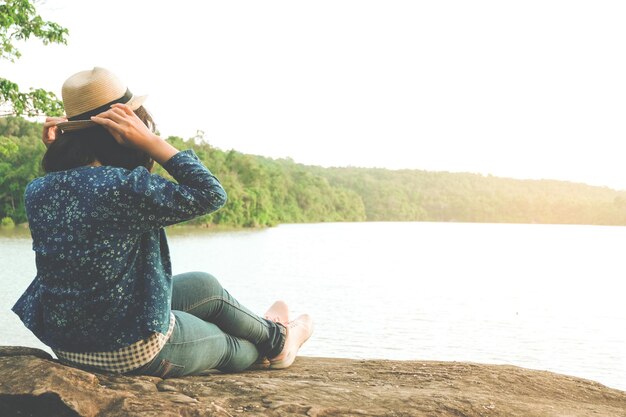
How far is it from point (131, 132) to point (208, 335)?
3.17 feet

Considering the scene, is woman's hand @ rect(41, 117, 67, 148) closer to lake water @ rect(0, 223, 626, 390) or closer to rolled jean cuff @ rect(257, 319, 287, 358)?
rolled jean cuff @ rect(257, 319, 287, 358)

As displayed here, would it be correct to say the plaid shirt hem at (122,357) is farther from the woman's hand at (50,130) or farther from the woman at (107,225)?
the woman's hand at (50,130)

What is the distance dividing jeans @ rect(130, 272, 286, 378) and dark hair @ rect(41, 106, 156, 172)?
2.24 ft

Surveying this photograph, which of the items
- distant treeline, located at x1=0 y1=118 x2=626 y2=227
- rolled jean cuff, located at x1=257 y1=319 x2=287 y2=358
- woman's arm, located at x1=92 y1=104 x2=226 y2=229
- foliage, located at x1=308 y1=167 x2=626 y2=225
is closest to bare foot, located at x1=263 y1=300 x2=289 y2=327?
rolled jean cuff, located at x1=257 y1=319 x2=287 y2=358

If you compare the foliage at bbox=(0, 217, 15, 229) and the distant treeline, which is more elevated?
the distant treeline

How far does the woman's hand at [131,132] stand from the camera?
92.0 inches

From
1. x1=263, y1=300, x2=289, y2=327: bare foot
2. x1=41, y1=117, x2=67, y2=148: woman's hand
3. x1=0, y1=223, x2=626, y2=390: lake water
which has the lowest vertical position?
x1=0, y1=223, x2=626, y2=390: lake water

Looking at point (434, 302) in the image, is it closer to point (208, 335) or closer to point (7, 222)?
point (208, 335)

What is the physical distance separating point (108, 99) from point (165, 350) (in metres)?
1.00

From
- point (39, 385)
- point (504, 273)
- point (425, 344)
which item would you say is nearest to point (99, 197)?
point (39, 385)

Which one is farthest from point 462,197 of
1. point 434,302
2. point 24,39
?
point 24,39

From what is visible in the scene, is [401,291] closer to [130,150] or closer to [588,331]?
[588,331]

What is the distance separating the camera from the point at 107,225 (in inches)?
90.0

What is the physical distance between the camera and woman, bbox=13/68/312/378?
228 cm
